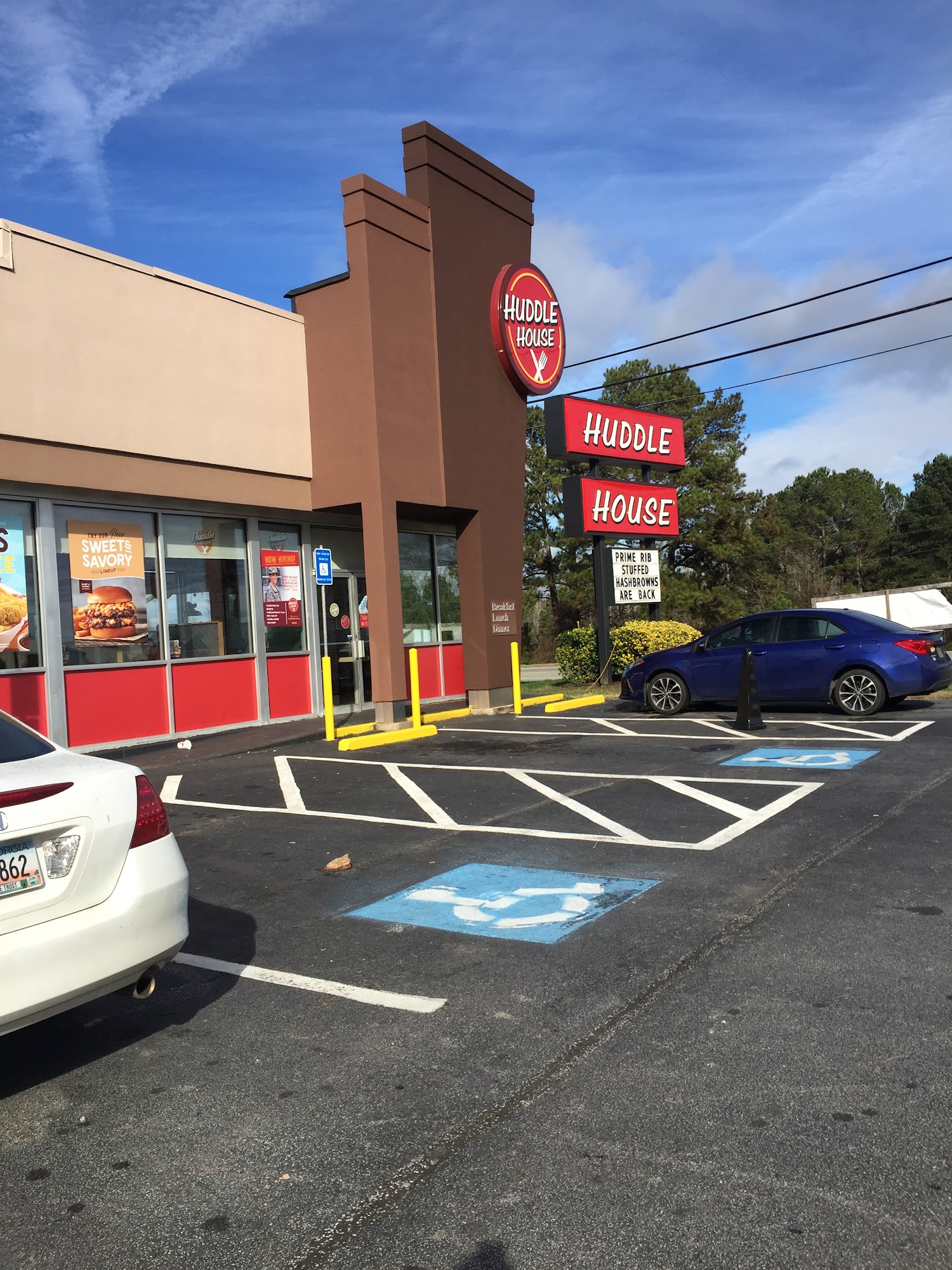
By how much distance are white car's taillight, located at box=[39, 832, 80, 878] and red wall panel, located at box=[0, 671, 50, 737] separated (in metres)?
9.09

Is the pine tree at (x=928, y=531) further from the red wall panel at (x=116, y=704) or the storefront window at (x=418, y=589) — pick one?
the red wall panel at (x=116, y=704)

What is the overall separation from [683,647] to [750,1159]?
1242 centimetres

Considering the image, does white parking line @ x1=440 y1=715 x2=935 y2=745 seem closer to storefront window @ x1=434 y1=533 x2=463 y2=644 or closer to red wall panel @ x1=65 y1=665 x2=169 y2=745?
storefront window @ x1=434 y1=533 x2=463 y2=644

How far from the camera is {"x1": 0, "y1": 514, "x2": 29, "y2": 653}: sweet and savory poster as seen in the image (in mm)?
12328

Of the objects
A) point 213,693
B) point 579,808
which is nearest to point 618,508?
point 213,693

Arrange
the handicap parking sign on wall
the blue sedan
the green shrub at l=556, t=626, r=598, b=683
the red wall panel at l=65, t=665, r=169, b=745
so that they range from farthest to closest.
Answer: the green shrub at l=556, t=626, r=598, b=683 → the blue sedan → the red wall panel at l=65, t=665, r=169, b=745 → the handicap parking sign on wall

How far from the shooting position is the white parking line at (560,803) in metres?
7.56

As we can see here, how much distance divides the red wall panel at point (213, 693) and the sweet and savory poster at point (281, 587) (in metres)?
0.89

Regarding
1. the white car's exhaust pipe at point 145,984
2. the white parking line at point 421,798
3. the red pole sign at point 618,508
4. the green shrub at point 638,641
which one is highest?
the red pole sign at point 618,508

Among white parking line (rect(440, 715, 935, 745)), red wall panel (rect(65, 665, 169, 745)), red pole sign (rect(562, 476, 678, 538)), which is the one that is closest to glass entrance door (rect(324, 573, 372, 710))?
white parking line (rect(440, 715, 935, 745))

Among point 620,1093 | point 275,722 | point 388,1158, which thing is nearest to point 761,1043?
point 620,1093

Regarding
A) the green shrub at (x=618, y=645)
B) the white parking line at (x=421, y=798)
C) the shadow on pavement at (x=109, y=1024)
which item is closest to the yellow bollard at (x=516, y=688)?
the green shrub at (x=618, y=645)

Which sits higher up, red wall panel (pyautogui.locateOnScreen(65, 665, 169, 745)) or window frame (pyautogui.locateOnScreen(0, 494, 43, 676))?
window frame (pyautogui.locateOnScreen(0, 494, 43, 676))

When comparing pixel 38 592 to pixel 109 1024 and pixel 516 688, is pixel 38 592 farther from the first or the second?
pixel 109 1024
